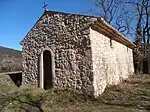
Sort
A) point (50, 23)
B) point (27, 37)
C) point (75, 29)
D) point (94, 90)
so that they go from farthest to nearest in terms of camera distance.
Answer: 1. point (27, 37)
2. point (50, 23)
3. point (75, 29)
4. point (94, 90)

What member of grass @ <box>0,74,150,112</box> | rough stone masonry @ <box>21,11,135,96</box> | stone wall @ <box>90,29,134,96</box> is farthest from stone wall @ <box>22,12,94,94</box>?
grass @ <box>0,74,150,112</box>

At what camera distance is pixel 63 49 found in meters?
10.6

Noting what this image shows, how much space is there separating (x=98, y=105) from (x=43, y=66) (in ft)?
12.9

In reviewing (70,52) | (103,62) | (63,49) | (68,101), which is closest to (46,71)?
(63,49)

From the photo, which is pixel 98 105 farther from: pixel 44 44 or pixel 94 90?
pixel 44 44

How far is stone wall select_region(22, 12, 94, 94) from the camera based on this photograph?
9.91 m

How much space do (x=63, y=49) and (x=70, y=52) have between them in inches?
17.4

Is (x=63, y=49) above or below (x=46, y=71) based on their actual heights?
above

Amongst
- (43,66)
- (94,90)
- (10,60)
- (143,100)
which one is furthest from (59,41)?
(10,60)

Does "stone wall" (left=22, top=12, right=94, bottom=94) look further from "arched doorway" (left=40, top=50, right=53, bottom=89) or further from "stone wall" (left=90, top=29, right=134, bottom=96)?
"stone wall" (left=90, top=29, right=134, bottom=96)

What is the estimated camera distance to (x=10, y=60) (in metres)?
17.3

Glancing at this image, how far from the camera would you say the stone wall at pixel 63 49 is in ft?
32.5

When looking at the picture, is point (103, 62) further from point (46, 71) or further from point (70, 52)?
point (46, 71)

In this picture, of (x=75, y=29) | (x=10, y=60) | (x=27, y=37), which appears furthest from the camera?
(x=10, y=60)
